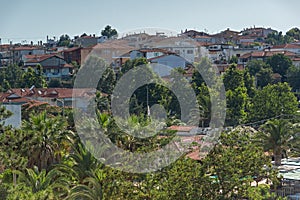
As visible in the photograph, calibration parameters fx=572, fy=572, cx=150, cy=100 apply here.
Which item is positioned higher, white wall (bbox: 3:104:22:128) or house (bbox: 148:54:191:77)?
house (bbox: 148:54:191:77)

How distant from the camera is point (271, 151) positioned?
17297mm

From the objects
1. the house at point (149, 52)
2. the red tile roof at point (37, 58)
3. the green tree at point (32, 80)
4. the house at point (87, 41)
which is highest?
the house at point (87, 41)

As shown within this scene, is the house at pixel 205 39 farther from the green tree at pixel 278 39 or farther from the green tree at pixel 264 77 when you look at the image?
the green tree at pixel 264 77

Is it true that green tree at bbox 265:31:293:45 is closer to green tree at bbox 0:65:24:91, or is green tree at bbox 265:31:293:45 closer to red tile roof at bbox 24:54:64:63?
red tile roof at bbox 24:54:64:63

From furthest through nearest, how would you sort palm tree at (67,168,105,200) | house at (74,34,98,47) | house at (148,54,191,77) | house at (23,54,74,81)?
1. house at (74,34,98,47)
2. house at (23,54,74,81)
3. house at (148,54,191,77)
4. palm tree at (67,168,105,200)

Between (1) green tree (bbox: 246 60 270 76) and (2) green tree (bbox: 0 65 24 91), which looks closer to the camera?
(2) green tree (bbox: 0 65 24 91)

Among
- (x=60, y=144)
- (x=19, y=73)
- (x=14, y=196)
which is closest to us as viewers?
(x=14, y=196)

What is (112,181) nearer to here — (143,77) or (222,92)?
(222,92)

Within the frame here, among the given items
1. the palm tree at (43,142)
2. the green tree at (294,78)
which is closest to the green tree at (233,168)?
the palm tree at (43,142)

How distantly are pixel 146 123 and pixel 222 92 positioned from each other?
42.8 ft

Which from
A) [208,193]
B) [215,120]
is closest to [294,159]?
[208,193]

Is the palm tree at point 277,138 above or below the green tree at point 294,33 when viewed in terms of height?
below

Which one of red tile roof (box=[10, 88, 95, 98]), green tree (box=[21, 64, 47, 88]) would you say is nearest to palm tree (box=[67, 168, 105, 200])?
red tile roof (box=[10, 88, 95, 98])

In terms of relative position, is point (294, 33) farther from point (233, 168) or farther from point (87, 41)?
point (233, 168)
